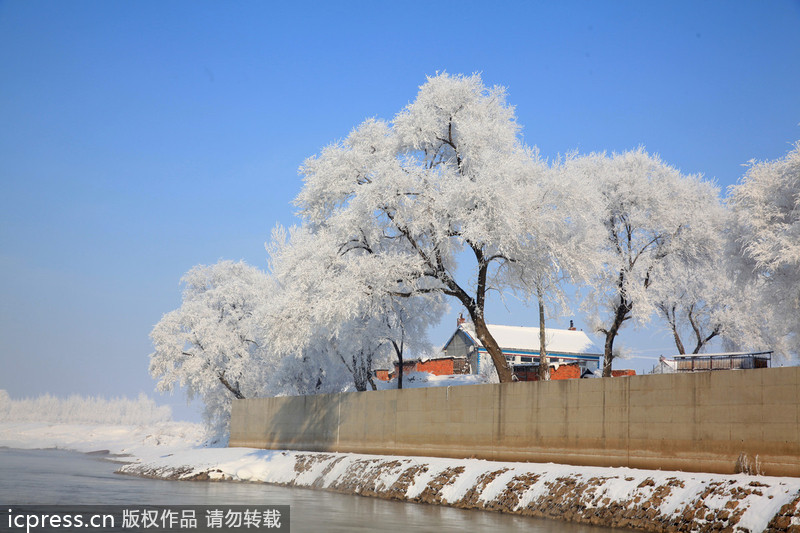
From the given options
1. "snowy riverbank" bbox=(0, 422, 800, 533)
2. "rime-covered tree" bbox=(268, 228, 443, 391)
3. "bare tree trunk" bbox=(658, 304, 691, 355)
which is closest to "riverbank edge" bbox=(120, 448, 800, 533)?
"snowy riverbank" bbox=(0, 422, 800, 533)

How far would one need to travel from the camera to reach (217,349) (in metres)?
50.4

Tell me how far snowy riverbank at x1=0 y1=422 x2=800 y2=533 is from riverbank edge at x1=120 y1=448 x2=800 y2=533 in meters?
0.03

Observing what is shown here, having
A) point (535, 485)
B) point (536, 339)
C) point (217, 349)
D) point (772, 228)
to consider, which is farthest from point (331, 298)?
point (536, 339)

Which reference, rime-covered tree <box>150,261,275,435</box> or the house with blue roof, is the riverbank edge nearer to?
rime-covered tree <box>150,261,275,435</box>

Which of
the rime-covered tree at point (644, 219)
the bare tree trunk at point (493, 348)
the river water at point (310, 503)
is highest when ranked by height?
the rime-covered tree at point (644, 219)

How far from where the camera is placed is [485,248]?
92.6 ft

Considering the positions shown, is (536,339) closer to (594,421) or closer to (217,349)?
(217,349)

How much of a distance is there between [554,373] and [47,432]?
277 ft

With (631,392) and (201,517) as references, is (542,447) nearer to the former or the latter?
(631,392)

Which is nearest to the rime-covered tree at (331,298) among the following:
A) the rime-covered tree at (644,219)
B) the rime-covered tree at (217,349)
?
the rime-covered tree at (644,219)

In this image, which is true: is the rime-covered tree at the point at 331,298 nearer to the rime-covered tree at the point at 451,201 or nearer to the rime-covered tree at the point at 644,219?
the rime-covered tree at the point at 451,201

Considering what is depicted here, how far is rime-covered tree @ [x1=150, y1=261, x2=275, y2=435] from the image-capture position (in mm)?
50625

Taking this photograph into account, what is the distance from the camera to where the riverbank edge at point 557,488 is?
15.6 meters

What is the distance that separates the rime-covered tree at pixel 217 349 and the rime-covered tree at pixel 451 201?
2103cm
